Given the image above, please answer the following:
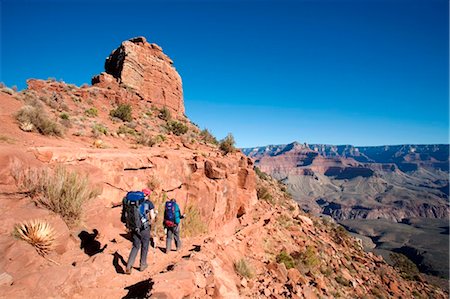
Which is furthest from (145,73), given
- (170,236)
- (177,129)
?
(170,236)

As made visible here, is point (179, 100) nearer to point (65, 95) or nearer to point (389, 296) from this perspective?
point (65, 95)

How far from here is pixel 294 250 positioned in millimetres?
13156

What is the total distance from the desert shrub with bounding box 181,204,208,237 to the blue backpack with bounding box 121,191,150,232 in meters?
4.35

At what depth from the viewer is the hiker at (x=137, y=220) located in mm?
5175

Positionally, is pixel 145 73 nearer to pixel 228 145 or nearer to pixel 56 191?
pixel 228 145

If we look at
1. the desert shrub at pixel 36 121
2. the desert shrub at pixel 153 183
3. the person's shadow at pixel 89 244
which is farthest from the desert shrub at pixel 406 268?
the desert shrub at pixel 36 121

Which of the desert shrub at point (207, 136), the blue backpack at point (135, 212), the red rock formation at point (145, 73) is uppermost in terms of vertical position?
the red rock formation at point (145, 73)

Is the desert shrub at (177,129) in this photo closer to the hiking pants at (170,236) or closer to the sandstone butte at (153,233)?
the sandstone butte at (153,233)

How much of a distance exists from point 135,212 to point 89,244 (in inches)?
72.1

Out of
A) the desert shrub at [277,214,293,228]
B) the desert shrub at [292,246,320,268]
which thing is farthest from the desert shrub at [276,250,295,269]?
the desert shrub at [277,214,293,228]

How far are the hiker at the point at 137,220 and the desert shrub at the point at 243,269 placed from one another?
2843 mm

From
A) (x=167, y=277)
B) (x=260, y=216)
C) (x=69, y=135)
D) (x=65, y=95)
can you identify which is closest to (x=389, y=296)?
(x=260, y=216)

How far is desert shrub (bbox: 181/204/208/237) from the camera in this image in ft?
31.6

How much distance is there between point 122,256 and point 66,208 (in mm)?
1771
